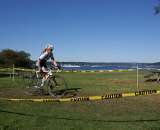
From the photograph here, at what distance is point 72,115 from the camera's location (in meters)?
11.5

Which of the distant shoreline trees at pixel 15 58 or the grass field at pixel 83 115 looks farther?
the distant shoreline trees at pixel 15 58

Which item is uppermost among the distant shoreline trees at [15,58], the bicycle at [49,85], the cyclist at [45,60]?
the distant shoreline trees at [15,58]

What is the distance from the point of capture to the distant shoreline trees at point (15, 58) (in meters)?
73.0

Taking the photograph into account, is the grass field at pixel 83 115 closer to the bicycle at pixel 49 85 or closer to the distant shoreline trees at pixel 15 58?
the bicycle at pixel 49 85

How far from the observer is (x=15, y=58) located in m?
74.4

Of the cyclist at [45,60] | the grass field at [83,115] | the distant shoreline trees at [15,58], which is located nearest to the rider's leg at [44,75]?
the cyclist at [45,60]

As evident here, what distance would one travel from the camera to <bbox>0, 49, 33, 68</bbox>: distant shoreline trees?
73000mm

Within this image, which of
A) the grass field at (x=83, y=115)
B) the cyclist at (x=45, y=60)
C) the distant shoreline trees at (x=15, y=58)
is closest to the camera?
the grass field at (x=83, y=115)

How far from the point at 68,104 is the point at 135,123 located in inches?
159

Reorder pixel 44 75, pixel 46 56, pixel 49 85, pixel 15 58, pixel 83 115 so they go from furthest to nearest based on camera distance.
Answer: pixel 15 58 → pixel 44 75 → pixel 49 85 → pixel 46 56 → pixel 83 115

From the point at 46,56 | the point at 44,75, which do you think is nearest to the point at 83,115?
the point at 46,56

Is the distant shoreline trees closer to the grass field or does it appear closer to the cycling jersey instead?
the cycling jersey

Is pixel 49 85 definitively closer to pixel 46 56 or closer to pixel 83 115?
pixel 46 56

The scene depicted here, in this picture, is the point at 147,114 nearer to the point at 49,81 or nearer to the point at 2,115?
the point at 2,115
